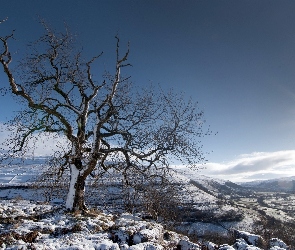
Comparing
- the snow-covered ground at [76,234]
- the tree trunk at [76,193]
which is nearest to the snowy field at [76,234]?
the snow-covered ground at [76,234]

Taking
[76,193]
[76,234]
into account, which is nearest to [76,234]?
[76,234]

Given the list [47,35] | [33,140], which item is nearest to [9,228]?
[33,140]

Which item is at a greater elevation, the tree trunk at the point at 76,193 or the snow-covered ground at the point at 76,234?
the tree trunk at the point at 76,193

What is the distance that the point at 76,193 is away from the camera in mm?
18484

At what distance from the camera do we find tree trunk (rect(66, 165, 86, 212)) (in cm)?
1817

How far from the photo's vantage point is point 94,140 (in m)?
19.8

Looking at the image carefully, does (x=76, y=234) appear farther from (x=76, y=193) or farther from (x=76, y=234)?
(x=76, y=193)

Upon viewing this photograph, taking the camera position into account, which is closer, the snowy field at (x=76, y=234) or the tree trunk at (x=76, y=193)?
the snowy field at (x=76, y=234)

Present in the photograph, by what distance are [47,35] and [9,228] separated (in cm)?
1310

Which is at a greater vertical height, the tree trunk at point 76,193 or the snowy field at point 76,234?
the tree trunk at point 76,193

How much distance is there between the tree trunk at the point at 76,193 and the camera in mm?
18172

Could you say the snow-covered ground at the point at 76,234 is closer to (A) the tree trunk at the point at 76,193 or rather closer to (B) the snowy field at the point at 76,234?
(B) the snowy field at the point at 76,234

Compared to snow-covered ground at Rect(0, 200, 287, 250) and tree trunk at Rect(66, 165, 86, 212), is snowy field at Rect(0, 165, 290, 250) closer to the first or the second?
snow-covered ground at Rect(0, 200, 287, 250)

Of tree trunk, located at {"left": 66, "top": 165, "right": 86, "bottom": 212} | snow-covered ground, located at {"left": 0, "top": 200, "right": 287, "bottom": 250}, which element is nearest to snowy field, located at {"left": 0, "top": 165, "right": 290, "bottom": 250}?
snow-covered ground, located at {"left": 0, "top": 200, "right": 287, "bottom": 250}
